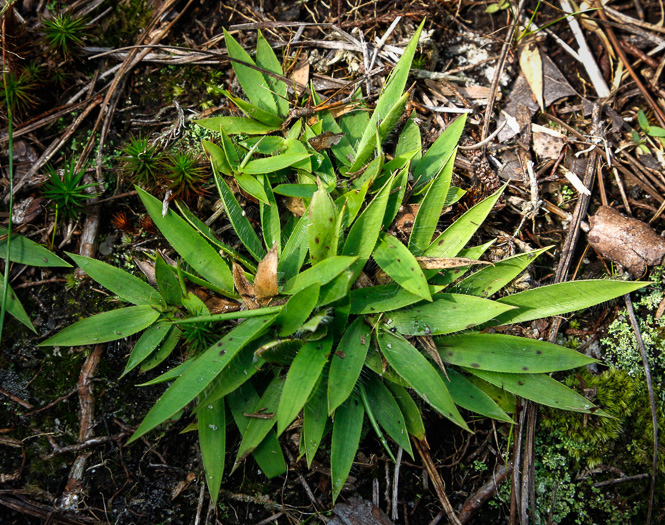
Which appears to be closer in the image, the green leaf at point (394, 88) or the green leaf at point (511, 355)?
the green leaf at point (511, 355)

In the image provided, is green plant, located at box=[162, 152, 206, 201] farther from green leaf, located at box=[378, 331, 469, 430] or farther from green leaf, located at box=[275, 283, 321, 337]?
green leaf, located at box=[378, 331, 469, 430]

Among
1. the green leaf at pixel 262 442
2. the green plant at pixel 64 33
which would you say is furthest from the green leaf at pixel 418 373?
the green plant at pixel 64 33

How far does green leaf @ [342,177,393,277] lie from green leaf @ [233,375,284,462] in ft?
2.03

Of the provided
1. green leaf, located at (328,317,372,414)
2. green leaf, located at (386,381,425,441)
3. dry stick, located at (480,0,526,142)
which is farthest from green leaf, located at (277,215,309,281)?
dry stick, located at (480,0,526,142)

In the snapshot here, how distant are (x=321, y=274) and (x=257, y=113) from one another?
0.99 meters

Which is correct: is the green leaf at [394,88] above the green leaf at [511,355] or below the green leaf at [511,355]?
above

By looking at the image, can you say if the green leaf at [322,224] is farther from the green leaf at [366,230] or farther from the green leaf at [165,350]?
the green leaf at [165,350]

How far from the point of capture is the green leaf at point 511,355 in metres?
1.85

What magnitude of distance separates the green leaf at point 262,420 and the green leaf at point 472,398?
741mm

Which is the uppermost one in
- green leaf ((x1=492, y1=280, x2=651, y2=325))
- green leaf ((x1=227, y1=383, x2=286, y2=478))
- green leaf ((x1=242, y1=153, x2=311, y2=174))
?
green leaf ((x1=242, y1=153, x2=311, y2=174))

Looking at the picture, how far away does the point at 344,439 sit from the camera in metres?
1.82

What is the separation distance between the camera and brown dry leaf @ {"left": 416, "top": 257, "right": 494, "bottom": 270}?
1791mm

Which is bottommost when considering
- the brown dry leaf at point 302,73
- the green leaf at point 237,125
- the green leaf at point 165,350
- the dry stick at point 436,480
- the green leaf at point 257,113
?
the dry stick at point 436,480

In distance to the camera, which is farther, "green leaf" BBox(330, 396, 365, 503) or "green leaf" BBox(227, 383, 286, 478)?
"green leaf" BBox(227, 383, 286, 478)
